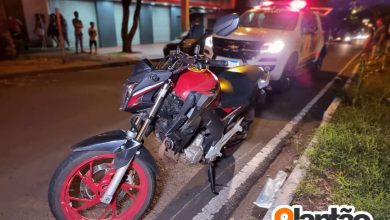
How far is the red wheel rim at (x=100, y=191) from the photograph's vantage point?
270cm

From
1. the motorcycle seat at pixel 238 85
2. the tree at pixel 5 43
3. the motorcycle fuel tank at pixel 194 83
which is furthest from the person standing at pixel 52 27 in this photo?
the motorcycle fuel tank at pixel 194 83

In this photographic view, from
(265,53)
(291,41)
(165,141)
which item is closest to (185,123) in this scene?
(165,141)

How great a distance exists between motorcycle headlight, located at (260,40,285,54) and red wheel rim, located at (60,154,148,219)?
494cm

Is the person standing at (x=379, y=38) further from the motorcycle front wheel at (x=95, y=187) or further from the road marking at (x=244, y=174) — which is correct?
the motorcycle front wheel at (x=95, y=187)

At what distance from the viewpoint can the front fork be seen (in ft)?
8.76

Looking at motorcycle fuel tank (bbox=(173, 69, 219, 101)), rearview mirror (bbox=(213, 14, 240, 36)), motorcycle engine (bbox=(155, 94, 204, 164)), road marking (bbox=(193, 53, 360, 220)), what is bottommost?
road marking (bbox=(193, 53, 360, 220))

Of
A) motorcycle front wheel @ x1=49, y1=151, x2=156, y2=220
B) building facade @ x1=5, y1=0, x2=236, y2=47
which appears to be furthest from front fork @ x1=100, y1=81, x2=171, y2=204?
building facade @ x1=5, y1=0, x2=236, y2=47

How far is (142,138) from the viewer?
9.00 feet

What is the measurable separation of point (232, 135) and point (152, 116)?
133cm

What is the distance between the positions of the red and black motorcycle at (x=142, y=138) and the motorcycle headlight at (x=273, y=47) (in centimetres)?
414

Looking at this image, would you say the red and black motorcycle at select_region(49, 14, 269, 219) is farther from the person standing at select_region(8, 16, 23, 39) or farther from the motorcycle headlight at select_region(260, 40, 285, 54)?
the person standing at select_region(8, 16, 23, 39)

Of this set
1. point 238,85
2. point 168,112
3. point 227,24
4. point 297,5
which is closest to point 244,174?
point 238,85

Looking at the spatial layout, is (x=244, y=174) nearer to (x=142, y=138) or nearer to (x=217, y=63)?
(x=217, y=63)

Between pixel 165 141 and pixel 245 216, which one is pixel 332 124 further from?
pixel 165 141
